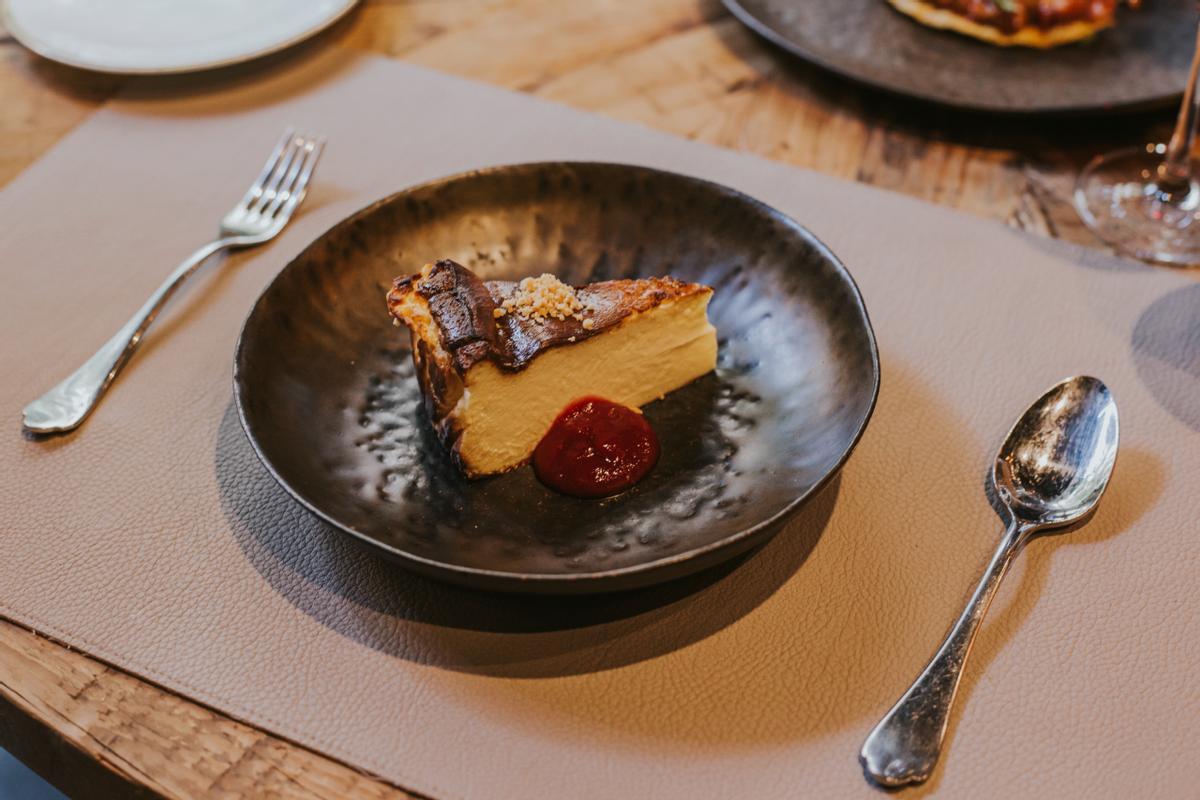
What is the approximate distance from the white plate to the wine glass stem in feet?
6.28

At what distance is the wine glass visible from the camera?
190cm

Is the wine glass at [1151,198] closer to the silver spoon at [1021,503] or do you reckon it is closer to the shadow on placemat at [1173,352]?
the shadow on placemat at [1173,352]

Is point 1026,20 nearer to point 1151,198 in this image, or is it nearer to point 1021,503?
point 1151,198

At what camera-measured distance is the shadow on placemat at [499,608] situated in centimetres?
123

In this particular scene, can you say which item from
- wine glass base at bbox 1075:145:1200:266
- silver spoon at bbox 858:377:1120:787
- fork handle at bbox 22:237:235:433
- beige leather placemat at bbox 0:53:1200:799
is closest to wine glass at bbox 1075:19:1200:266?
wine glass base at bbox 1075:145:1200:266

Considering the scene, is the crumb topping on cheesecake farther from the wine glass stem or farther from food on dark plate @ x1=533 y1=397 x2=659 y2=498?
the wine glass stem

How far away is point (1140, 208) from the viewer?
2.01 metres

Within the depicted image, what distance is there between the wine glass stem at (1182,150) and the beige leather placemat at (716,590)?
0.33 meters

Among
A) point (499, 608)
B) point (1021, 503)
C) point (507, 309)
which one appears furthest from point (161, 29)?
point (1021, 503)

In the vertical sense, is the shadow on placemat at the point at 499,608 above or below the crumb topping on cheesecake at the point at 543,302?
below

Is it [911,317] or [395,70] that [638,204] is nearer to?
[911,317]

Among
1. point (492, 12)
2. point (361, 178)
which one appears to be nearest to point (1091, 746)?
point (361, 178)

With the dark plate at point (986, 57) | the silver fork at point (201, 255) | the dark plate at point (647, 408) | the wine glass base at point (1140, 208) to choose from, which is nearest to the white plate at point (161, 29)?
the silver fork at point (201, 255)

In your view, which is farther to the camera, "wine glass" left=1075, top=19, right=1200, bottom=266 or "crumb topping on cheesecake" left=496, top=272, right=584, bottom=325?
"wine glass" left=1075, top=19, right=1200, bottom=266
